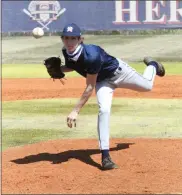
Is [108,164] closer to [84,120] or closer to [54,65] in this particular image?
[54,65]

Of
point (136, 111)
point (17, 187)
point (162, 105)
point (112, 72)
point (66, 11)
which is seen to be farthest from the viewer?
point (66, 11)

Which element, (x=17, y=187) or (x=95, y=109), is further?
(x=95, y=109)

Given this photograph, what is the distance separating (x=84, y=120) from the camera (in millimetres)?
9719

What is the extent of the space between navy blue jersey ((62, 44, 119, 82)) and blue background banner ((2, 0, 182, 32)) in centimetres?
2248

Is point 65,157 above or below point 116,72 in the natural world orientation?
below

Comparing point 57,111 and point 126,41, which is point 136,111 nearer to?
point 57,111

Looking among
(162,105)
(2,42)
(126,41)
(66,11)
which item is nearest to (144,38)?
(126,41)

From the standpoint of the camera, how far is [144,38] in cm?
2942

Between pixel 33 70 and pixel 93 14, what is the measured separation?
11.0 m

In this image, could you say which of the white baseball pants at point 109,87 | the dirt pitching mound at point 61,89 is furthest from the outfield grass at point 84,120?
the white baseball pants at point 109,87

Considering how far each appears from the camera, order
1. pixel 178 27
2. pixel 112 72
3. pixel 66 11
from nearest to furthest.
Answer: pixel 112 72, pixel 178 27, pixel 66 11

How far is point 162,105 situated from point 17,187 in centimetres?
617

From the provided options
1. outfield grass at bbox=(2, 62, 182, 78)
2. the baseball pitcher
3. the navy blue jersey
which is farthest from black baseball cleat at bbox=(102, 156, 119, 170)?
outfield grass at bbox=(2, 62, 182, 78)

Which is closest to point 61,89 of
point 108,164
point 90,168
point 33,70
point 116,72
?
point 33,70
